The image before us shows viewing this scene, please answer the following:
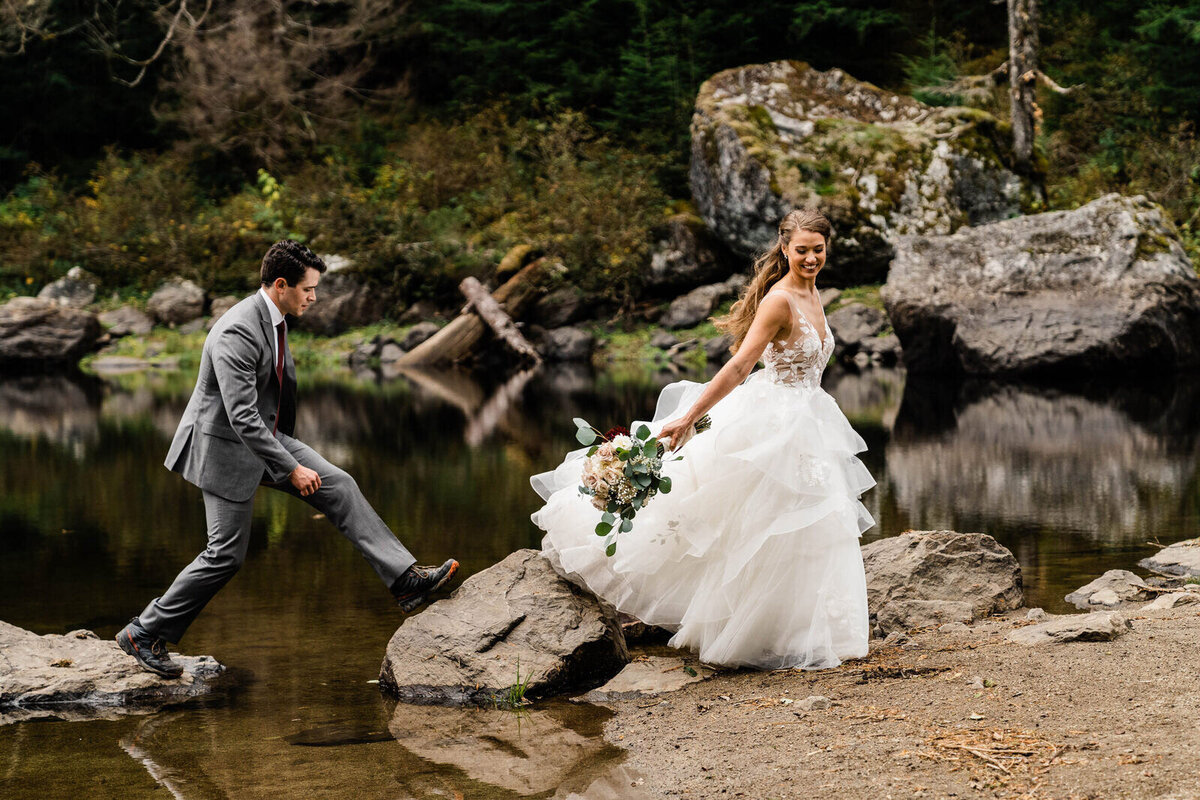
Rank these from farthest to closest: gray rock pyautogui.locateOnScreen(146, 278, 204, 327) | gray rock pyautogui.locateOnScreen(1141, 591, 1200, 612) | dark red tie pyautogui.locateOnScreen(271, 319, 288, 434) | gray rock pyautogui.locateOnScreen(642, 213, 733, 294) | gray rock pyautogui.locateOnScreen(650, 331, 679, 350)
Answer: gray rock pyautogui.locateOnScreen(146, 278, 204, 327), gray rock pyautogui.locateOnScreen(642, 213, 733, 294), gray rock pyautogui.locateOnScreen(650, 331, 679, 350), gray rock pyautogui.locateOnScreen(1141, 591, 1200, 612), dark red tie pyautogui.locateOnScreen(271, 319, 288, 434)

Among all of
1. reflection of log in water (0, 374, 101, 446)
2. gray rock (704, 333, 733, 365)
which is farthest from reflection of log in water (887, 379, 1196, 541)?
reflection of log in water (0, 374, 101, 446)

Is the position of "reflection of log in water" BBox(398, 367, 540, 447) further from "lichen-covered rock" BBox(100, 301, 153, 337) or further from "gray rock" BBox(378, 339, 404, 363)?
"lichen-covered rock" BBox(100, 301, 153, 337)

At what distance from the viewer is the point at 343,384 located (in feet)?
67.6

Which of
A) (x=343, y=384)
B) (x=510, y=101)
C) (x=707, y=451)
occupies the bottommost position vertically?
(x=343, y=384)

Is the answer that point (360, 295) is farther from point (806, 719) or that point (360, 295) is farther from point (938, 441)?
point (806, 719)

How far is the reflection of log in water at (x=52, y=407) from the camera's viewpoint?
578 inches

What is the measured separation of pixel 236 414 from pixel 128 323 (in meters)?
24.2

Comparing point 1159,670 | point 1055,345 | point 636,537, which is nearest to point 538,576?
point 636,537

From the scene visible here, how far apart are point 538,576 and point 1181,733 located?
2811 mm

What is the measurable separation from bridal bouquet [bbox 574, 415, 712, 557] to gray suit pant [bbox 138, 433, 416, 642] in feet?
3.40

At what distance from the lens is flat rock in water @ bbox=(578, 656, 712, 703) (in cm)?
496

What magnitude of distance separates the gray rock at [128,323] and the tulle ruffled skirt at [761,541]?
80.5 feet

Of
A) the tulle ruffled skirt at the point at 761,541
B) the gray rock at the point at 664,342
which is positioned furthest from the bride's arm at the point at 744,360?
the gray rock at the point at 664,342

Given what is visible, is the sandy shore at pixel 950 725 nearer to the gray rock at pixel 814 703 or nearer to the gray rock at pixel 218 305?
the gray rock at pixel 814 703
